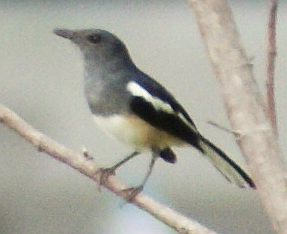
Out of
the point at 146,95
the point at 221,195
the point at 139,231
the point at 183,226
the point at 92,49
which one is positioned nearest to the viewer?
the point at 183,226

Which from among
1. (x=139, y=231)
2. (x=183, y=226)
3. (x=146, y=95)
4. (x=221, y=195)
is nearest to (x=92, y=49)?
(x=146, y=95)

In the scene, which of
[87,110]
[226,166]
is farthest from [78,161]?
[87,110]

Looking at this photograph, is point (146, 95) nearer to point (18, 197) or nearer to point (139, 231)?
point (139, 231)

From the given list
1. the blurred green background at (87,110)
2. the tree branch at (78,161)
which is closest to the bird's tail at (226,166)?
the tree branch at (78,161)

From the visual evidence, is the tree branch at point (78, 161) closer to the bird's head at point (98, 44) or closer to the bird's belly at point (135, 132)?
the bird's belly at point (135, 132)

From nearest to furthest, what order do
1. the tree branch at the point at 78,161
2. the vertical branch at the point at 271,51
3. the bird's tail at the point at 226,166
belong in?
1. the vertical branch at the point at 271,51
2. the tree branch at the point at 78,161
3. the bird's tail at the point at 226,166

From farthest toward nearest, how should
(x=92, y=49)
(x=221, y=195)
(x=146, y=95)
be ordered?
1. (x=221, y=195)
2. (x=92, y=49)
3. (x=146, y=95)

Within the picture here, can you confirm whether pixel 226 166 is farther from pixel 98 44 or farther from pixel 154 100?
pixel 98 44
